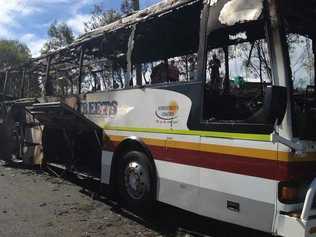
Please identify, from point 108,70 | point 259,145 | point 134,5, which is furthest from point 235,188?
point 134,5

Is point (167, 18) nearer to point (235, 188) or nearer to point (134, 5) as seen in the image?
point (235, 188)

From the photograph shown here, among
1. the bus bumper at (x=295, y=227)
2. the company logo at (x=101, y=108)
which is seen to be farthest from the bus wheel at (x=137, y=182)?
the bus bumper at (x=295, y=227)

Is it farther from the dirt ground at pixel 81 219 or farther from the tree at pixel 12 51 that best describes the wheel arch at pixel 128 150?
the tree at pixel 12 51

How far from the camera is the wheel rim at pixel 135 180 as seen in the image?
23.5ft

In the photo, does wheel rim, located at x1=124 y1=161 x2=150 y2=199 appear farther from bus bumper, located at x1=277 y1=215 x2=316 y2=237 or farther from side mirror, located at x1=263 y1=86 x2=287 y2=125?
side mirror, located at x1=263 y1=86 x2=287 y2=125

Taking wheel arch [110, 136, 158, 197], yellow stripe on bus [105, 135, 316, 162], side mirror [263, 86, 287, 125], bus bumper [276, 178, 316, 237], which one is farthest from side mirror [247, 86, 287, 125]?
wheel arch [110, 136, 158, 197]

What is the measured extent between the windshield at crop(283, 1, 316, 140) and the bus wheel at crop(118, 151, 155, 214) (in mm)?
2435

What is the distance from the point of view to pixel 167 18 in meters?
7.12

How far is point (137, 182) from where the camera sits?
7.34 metres

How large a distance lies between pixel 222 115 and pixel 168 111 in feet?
3.43

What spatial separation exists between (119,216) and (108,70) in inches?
103

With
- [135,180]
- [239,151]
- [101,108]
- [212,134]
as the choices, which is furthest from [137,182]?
[239,151]

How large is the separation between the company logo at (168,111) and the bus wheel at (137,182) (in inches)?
28.5

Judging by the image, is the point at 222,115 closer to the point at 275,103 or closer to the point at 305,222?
the point at 275,103
